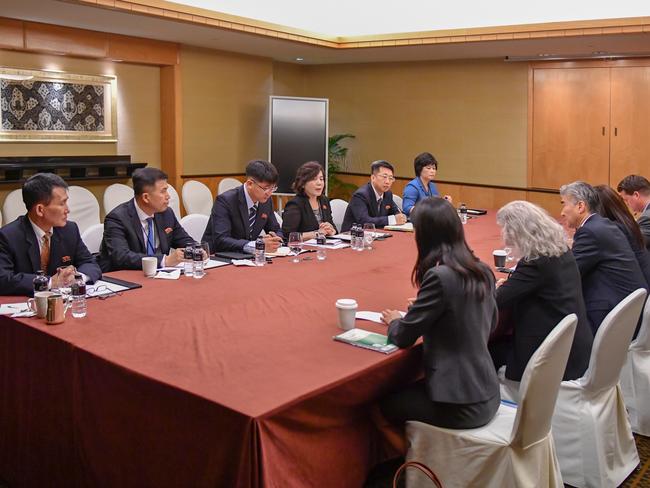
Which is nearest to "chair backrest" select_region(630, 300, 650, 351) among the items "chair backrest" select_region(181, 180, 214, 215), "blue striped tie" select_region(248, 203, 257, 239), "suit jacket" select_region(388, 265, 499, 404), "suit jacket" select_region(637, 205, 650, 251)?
"suit jacket" select_region(637, 205, 650, 251)

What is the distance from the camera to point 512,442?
2.60 metres

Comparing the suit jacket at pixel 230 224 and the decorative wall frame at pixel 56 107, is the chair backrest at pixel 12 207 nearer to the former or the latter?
the decorative wall frame at pixel 56 107

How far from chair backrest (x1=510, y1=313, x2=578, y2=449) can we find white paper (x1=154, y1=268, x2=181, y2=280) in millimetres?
2057

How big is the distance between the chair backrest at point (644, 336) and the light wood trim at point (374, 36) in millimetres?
3985

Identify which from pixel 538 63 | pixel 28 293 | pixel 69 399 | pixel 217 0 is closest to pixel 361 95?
pixel 538 63

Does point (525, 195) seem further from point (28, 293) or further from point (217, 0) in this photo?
point (28, 293)

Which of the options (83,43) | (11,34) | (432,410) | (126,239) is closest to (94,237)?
(126,239)

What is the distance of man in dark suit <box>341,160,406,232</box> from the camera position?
6.31m

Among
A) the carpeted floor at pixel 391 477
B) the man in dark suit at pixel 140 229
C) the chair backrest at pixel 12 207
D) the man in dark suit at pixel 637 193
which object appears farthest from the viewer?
the chair backrest at pixel 12 207

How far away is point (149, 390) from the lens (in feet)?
7.88

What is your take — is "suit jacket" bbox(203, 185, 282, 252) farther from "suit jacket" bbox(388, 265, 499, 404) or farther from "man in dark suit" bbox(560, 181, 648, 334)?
"suit jacket" bbox(388, 265, 499, 404)

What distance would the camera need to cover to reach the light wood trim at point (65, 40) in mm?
7012

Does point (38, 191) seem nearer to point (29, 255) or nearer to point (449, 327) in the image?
point (29, 255)

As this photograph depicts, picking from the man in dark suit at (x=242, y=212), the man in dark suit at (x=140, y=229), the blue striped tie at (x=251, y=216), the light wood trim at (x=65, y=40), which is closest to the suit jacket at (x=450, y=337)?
the man in dark suit at (x=140, y=229)
